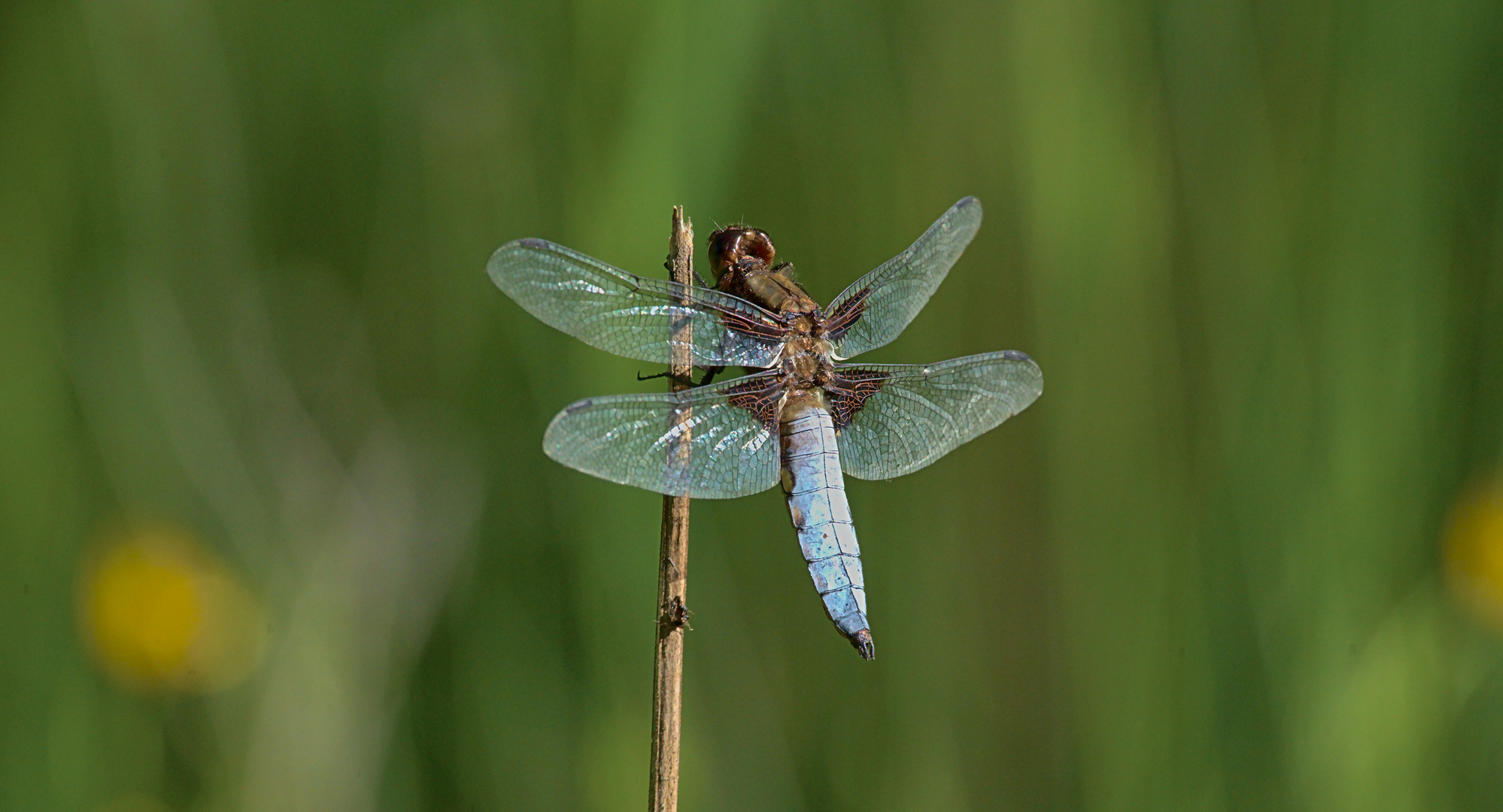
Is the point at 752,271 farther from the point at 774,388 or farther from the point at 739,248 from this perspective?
the point at 774,388

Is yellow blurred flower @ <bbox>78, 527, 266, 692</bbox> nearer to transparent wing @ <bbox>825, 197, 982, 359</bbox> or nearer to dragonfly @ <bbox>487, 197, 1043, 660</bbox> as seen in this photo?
dragonfly @ <bbox>487, 197, 1043, 660</bbox>

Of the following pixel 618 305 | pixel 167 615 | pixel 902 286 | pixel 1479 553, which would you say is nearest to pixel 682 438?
pixel 618 305

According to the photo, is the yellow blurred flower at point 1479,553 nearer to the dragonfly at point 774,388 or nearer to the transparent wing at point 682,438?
the dragonfly at point 774,388

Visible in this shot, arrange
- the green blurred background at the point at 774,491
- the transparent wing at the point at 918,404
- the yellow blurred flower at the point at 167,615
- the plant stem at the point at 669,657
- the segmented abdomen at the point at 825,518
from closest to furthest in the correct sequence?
the plant stem at the point at 669,657 → the segmented abdomen at the point at 825,518 → the transparent wing at the point at 918,404 → the green blurred background at the point at 774,491 → the yellow blurred flower at the point at 167,615

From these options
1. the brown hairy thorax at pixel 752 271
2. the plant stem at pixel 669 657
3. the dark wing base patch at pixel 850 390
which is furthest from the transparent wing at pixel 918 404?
the plant stem at pixel 669 657

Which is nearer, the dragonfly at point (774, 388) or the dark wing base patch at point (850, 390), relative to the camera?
the dragonfly at point (774, 388)

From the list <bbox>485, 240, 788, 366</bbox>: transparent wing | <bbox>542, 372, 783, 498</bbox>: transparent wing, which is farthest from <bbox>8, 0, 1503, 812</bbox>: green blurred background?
<bbox>542, 372, 783, 498</bbox>: transparent wing

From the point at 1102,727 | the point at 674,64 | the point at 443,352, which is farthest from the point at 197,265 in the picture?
the point at 1102,727
